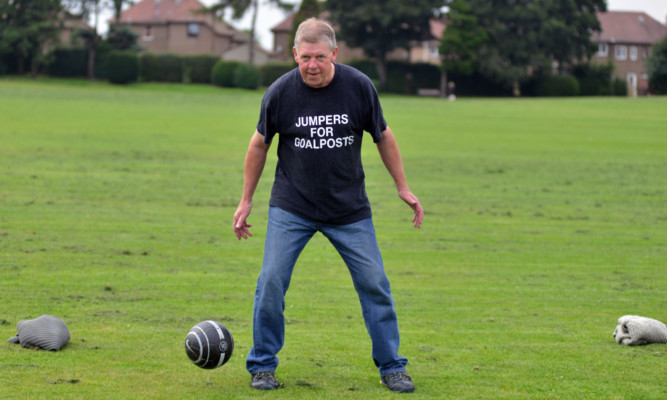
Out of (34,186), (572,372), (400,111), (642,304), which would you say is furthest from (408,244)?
(400,111)

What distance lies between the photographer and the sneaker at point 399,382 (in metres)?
5.75

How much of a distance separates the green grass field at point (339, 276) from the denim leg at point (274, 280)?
246 mm

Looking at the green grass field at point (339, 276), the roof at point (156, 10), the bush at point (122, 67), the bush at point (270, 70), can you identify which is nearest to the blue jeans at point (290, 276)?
the green grass field at point (339, 276)

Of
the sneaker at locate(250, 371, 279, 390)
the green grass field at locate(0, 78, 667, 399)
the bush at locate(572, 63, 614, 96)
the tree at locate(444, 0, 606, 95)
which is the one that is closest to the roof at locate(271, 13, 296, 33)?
the tree at locate(444, 0, 606, 95)

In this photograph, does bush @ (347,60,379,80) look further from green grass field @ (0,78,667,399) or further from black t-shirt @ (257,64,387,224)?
black t-shirt @ (257,64,387,224)

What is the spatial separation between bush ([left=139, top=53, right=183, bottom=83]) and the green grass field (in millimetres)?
57767

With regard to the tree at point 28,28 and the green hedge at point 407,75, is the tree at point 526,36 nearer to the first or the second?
the green hedge at point 407,75

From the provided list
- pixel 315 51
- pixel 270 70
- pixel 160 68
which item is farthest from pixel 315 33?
pixel 160 68

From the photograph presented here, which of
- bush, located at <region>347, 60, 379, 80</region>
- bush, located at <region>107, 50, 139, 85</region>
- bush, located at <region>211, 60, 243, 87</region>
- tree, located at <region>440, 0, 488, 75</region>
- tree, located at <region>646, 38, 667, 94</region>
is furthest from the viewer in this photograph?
bush, located at <region>347, 60, 379, 80</region>

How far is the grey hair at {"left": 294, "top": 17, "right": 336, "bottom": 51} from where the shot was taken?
5375 millimetres

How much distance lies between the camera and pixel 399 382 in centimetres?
577

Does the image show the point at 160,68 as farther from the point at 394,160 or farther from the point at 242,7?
the point at 394,160

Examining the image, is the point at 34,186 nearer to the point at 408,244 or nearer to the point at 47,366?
the point at 408,244

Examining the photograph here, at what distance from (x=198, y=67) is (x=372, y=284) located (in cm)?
7889
